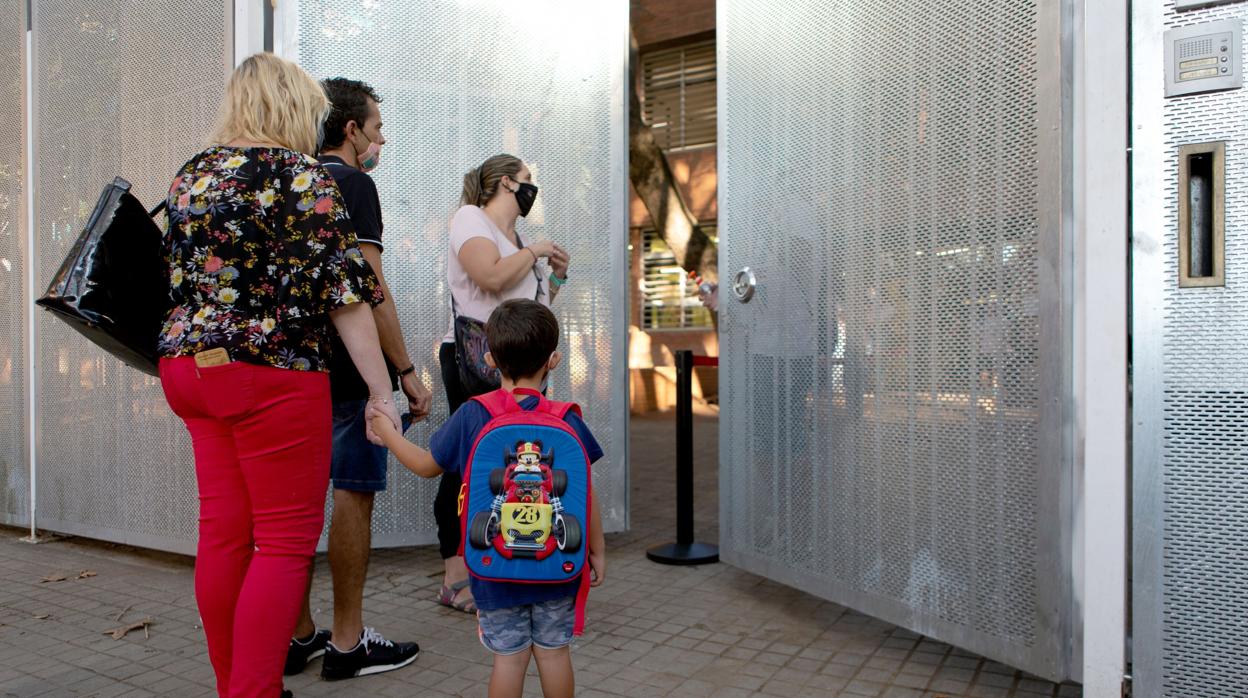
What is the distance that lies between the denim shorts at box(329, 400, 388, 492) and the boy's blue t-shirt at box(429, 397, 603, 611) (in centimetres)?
89

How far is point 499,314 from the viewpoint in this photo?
254 centimetres

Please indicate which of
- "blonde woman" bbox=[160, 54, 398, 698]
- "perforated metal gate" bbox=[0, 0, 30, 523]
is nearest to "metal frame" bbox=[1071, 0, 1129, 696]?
"blonde woman" bbox=[160, 54, 398, 698]

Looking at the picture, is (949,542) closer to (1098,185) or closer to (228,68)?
(1098,185)

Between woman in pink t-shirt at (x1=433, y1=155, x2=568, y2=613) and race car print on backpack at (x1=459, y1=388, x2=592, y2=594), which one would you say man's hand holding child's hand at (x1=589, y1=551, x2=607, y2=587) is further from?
woman in pink t-shirt at (x1=433, y1=155, x2=568, y2=613)

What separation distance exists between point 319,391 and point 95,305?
1.95 feet

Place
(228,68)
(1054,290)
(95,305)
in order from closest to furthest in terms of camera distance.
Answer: (95,305), (1054,290), (228,68)

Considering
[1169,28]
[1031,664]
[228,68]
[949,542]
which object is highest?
[228,68]

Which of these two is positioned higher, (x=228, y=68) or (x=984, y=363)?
(x=228, y=68)

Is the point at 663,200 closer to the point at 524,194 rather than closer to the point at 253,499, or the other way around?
the point at 524,194

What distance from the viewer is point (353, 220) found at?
312cm

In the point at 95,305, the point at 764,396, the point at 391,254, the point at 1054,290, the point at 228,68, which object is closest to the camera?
the point at 95,305

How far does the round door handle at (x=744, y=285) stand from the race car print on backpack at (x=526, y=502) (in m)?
1.99

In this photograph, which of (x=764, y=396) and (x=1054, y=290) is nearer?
(x=1054, y=290)

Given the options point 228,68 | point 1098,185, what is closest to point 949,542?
point 1098,185
